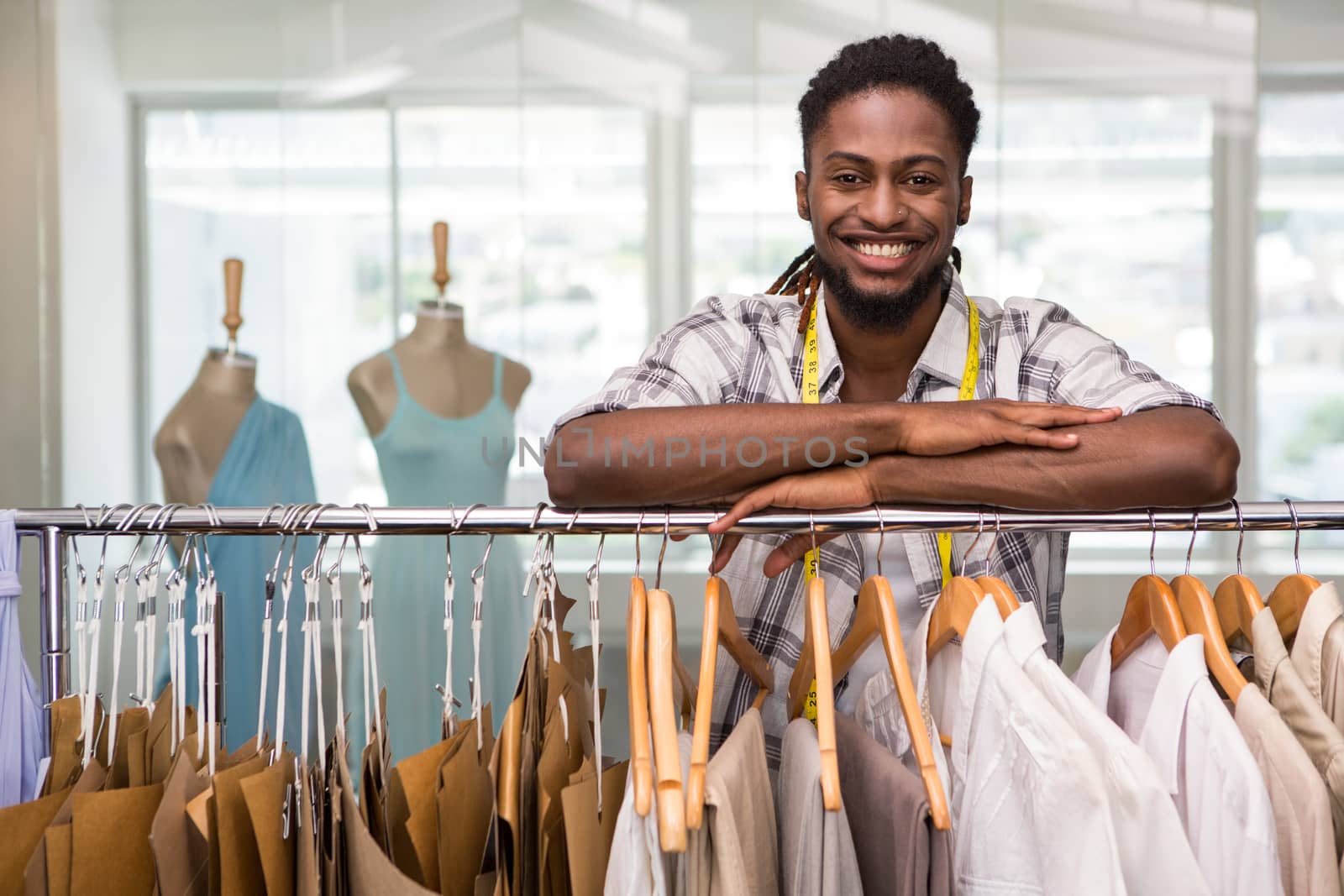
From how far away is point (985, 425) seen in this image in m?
1.01

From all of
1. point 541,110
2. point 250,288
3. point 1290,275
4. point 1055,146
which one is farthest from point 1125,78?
point 250,288

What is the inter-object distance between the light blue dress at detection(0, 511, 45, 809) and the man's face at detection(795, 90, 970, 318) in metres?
0.93

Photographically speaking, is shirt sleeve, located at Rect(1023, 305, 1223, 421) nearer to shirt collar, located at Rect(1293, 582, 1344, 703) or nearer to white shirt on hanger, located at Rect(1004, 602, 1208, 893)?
shirt collar, located at Rect(1293, 582, 1344, 703)

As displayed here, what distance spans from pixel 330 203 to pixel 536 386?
656mm

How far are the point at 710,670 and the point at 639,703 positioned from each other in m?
0.06

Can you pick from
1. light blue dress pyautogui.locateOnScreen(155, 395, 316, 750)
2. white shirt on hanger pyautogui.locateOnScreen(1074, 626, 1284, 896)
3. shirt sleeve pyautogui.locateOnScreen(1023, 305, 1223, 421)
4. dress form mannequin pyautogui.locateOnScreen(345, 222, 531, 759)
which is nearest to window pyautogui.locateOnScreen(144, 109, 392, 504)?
light blue dress pyautogui.locateOnScreen(155, 395, 316, 750)

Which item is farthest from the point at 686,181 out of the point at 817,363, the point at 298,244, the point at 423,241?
the point at 817,363

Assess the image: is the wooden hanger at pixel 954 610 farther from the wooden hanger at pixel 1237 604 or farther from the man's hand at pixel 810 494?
the wooden hanger at pixel 1237 604

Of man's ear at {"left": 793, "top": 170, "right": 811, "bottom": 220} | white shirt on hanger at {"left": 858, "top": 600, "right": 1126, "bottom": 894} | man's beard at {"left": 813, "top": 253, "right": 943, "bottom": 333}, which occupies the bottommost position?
white shirt on hanger at {"left": 858, "top": 600, "right": 1126, "bottom": 894}

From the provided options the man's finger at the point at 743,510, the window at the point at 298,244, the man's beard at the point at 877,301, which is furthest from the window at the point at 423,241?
the man's finger at the point at 743,510

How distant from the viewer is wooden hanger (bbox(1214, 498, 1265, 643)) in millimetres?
1009

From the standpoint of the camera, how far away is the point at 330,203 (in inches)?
103

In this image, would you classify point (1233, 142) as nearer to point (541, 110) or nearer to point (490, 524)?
point (541, 110)

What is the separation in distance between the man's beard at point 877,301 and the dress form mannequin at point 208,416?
147 centimetres
